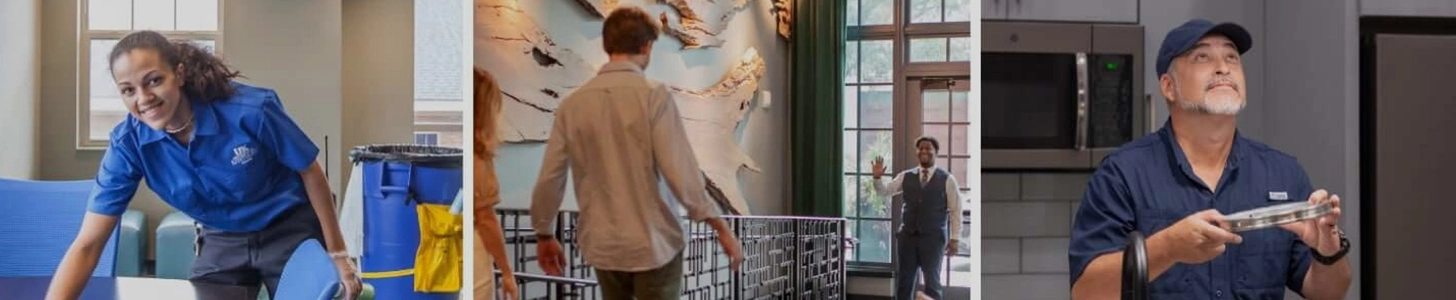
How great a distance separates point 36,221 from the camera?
2.93m

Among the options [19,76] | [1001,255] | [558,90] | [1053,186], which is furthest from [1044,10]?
[19,76]

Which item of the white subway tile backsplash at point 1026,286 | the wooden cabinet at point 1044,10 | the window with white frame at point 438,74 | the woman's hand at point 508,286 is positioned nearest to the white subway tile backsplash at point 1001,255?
the white subway tile backsplash at point 1026,286

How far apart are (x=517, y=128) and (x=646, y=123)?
0.25 metres

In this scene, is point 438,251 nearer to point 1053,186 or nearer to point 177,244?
point 177,244

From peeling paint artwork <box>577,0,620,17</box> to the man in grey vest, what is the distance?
0.43m

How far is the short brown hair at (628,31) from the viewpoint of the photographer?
174cm

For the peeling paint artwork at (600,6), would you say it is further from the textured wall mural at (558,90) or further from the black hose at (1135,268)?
the black hose at (1135,268)

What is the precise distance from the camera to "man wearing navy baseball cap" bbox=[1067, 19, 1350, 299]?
5.17ft

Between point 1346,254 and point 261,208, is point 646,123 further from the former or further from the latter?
point 261,208

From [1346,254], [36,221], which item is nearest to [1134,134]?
[1346,254]

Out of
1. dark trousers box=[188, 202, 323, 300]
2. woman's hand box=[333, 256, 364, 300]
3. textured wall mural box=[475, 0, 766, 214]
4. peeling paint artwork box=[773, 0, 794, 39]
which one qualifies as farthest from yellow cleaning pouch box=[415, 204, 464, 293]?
peeling paint artwork box=[773, 0, 794, 39]

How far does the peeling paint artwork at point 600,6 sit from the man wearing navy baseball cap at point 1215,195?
754 millimetres

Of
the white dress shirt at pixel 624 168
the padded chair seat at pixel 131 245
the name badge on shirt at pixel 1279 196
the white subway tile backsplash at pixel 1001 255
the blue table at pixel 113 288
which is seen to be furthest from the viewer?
the padded chair seat at pixel 131 245

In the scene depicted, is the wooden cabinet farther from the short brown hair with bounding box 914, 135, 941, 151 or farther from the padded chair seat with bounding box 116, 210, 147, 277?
the padded chair seat with bounding box 116, 210, 147, 277
